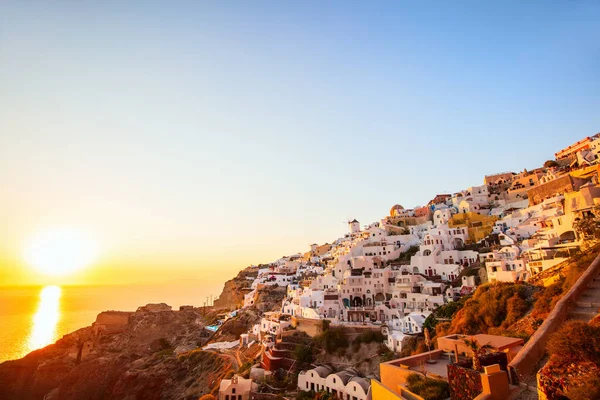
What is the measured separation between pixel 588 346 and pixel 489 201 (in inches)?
1592

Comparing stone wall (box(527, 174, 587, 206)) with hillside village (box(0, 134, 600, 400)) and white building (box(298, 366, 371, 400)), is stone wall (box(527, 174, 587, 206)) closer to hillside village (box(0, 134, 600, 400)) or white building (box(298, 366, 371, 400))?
hillside village (box(0, 134, 600, 400))

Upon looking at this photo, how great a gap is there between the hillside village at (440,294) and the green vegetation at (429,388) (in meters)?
0.05

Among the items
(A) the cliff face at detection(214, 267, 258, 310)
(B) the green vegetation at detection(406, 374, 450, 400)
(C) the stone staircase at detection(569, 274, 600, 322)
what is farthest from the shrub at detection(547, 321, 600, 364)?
(A) the cliff face at detection(214, 267, 258, 310)

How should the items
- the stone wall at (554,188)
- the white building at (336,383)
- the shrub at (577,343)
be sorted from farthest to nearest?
the stone wall at (554,188)
the white building at (336,383)
the shrub at (577,343)

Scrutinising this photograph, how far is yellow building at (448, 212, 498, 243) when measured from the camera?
114ft

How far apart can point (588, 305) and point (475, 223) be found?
28.6m

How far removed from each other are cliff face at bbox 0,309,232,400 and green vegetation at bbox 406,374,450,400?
20788mm

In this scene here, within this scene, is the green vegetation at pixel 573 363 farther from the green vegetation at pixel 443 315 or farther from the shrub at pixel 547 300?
the green vegetation at pixel 443 315

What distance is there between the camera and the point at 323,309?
3002 centimetres

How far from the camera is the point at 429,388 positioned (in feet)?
28.3

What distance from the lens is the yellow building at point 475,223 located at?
114 feet

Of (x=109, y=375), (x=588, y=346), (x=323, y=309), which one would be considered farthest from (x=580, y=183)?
(x=109, y=375)

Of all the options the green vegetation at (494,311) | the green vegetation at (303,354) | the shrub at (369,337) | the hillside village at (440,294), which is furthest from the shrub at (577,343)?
the green vegetation at (303,354)

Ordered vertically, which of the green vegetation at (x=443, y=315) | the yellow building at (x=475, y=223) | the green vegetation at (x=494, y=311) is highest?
the yellow building at (x=475, y=223)
